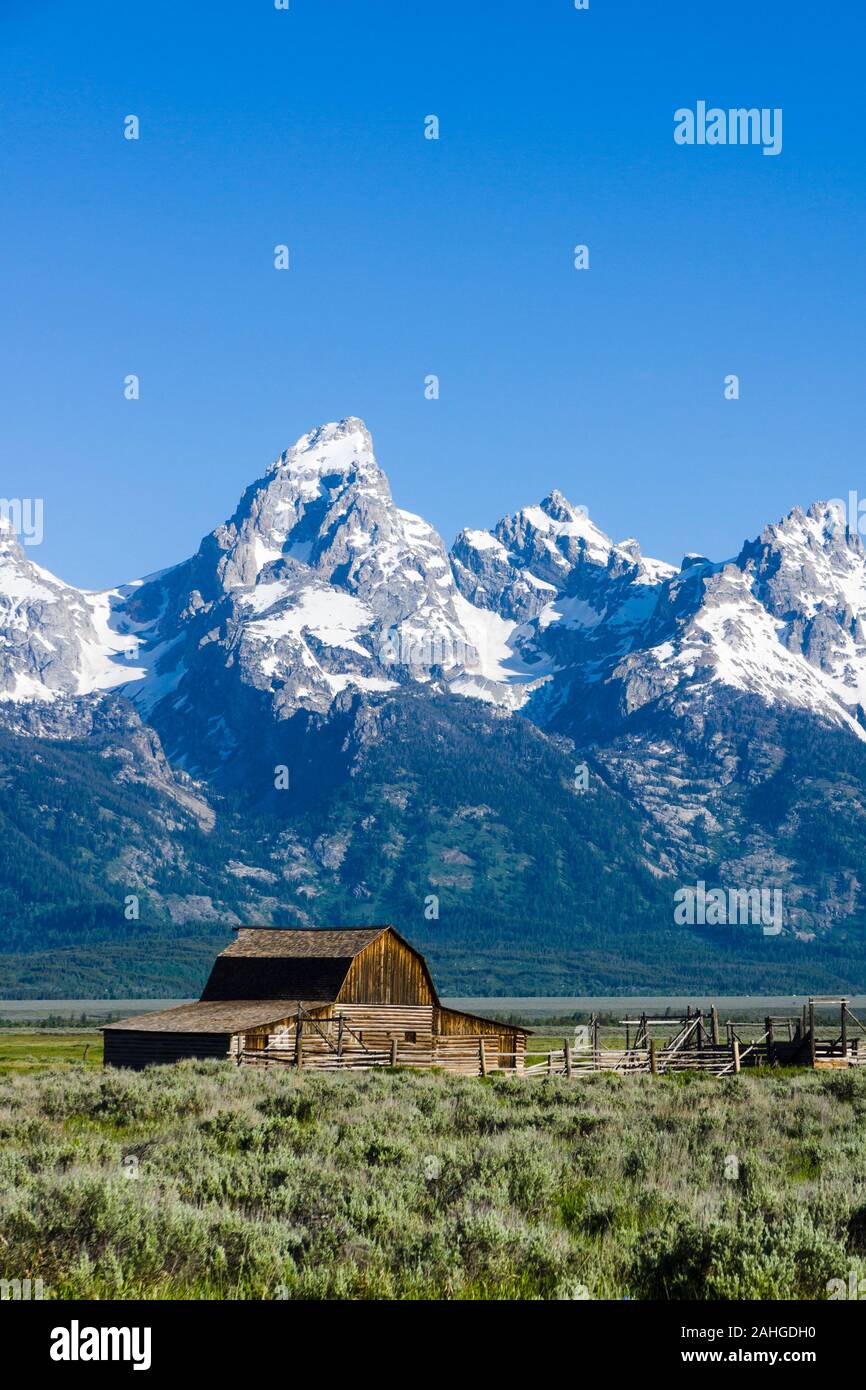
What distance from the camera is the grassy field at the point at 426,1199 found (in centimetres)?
1165

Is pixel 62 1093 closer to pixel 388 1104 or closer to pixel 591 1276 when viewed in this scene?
pixel 388 1104

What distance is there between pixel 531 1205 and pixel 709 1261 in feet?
14.0

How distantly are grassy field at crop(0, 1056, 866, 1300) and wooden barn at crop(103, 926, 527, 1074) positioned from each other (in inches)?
893

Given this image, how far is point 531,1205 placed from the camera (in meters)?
15.7

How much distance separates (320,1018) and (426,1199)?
132ft

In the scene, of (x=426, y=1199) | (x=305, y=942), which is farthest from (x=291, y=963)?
(x=426, y=1199)

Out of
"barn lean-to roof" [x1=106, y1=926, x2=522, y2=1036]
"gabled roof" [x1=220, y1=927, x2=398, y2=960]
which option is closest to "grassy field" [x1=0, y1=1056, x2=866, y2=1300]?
"barn lean-to roof" [x1=106, y1=926, x2=522, y2=1036]

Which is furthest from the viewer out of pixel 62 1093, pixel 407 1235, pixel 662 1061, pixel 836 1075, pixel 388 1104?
pixel 662 1061

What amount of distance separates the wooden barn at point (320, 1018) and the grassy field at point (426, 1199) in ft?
74.4

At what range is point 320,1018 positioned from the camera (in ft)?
181

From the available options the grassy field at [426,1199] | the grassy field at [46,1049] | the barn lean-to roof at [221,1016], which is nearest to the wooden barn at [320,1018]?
the barn lean-to roof at [221,1016]

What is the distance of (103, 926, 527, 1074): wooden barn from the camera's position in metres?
51.2

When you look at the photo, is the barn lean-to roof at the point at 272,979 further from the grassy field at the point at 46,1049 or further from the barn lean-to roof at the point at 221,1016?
the grassy field at the point at 46,1049
